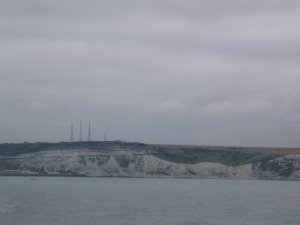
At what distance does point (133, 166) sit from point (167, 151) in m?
11.9

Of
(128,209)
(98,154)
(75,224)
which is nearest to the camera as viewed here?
(75,224)

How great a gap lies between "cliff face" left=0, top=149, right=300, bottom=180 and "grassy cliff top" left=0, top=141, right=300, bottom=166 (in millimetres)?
2059

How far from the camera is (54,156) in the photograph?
153 meters

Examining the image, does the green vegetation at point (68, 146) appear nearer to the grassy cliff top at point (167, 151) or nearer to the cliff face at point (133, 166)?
the grassy cliff top at point (167, 151)

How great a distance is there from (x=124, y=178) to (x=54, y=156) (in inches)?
720

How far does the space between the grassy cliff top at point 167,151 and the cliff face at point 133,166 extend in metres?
2.06

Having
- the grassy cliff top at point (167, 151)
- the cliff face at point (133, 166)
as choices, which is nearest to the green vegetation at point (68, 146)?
the grassy cliff top at point (167, 151)

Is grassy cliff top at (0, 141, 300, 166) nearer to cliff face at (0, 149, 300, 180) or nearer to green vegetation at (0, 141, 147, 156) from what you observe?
green vegetation at (0, 141, 147, 156)

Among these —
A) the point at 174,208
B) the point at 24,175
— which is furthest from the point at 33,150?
the point at 174,208

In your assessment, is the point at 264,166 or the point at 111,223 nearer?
the point at 111,223

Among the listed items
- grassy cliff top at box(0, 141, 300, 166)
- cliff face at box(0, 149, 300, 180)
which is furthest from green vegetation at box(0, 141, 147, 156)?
cliff face at box(0, 149, 300, 180)

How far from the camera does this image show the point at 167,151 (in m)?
162

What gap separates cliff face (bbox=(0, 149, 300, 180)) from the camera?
15200cm

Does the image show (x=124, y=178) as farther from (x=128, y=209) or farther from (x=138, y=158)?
(x=128, y=209)
